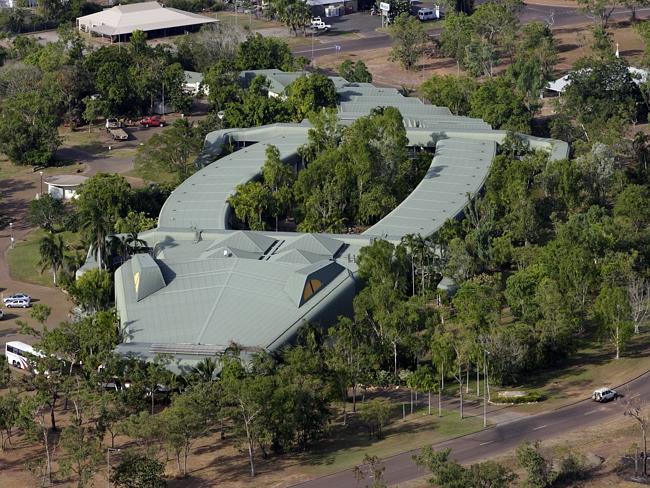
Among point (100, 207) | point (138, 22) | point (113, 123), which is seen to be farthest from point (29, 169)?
point (138, 22)

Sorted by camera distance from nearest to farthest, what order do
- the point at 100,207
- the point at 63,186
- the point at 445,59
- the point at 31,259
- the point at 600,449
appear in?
the point at 600,449
the point at 100,207
the point at 31,259
the point at 63,186
the point at 445,59

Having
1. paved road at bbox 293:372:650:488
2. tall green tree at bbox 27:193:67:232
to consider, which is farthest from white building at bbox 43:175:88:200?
paved road at bbox 293:372:650:488

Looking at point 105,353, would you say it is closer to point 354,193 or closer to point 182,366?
point 182,366

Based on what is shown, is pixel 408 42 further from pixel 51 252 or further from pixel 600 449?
pixel 600 449

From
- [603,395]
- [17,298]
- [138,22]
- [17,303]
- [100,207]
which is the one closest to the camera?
[603,395]

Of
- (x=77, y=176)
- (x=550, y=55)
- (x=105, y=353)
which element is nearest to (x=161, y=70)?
(x=77, y=176)

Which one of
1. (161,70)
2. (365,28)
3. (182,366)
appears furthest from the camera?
(365,28)
